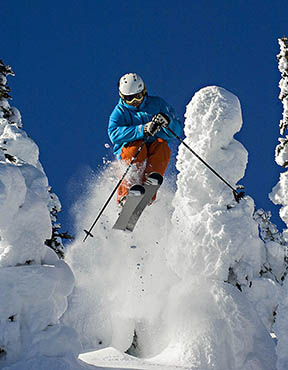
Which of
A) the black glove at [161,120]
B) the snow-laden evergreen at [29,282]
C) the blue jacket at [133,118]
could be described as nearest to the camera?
the snow-laden evergreen at [29,282]

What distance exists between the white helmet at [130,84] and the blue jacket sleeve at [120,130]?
0.63m

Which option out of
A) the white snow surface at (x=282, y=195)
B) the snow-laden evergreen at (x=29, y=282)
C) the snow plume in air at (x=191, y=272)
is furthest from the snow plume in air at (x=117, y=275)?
the snow-laden evergreen at (x=29, y=282)

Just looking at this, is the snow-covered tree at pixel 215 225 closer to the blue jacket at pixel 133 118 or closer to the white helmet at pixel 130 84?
the blue jacket at pixel 133 118

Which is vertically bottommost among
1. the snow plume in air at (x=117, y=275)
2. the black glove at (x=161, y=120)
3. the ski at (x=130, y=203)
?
the snow plume in air at (x=117, y=275)

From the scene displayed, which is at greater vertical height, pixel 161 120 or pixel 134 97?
pixel 134 97

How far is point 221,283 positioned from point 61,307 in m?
4.33

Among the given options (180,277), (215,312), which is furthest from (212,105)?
(215,312)

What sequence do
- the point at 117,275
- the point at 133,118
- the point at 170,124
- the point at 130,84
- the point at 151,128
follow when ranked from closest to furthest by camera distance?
the point at 151,128, the point at 170,124, the point at 130,84, the point at 133,118, the point at 117,275

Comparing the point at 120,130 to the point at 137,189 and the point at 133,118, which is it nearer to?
the point at 133,118

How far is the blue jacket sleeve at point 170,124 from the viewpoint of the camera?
1041 cm

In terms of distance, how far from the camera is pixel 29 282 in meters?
6.48

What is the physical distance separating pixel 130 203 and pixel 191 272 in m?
2.16

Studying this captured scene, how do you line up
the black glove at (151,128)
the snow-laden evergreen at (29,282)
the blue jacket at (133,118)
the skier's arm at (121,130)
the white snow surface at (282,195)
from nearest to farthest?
the snow-laden evergreen at (29,282), the black glove at (151,128), the white snow surface at (282,195), the skier's arm at (121,130), the blue jacket at (133,118)

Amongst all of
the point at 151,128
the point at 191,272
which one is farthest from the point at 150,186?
the point at 191,272
